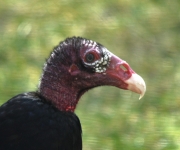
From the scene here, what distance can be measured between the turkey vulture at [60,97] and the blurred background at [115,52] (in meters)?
0.95

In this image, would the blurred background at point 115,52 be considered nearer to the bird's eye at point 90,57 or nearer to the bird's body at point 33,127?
the bird's eye at point 90,57

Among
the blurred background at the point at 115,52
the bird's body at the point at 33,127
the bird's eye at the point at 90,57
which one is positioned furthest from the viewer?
the blurred background at the point at 115,52

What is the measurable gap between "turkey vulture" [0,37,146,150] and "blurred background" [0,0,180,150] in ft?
3.12

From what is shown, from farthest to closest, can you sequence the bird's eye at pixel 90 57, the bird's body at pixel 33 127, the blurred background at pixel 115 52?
the blurred background at pixel 115 52 < the bird's eye at pixel 90 57 < the bird's body at pixel 33 127

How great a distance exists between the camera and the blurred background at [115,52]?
3781mm

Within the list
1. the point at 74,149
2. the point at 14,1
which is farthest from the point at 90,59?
the point at 14,1

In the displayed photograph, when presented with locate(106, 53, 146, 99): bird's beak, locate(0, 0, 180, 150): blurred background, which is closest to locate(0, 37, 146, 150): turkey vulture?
locate(106, 53, 146, 99): bird's beak

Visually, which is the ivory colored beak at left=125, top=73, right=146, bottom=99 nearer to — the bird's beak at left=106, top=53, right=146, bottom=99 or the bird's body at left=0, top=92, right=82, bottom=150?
the bird's beak at left=106, top=53, right=146, bottom=99

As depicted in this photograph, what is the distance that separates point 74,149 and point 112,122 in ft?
4.23

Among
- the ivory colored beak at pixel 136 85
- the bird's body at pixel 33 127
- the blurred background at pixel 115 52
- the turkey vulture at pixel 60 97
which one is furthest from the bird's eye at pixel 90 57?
the blurred background at pixel 115 52

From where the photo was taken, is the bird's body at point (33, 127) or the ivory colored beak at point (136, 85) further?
the ivory colored beak at point (136, 85)

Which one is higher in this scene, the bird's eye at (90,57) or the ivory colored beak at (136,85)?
the bird's eye at (90,57)

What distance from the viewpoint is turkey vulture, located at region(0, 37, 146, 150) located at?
248 cm

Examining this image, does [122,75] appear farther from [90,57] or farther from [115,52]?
[115,52]
